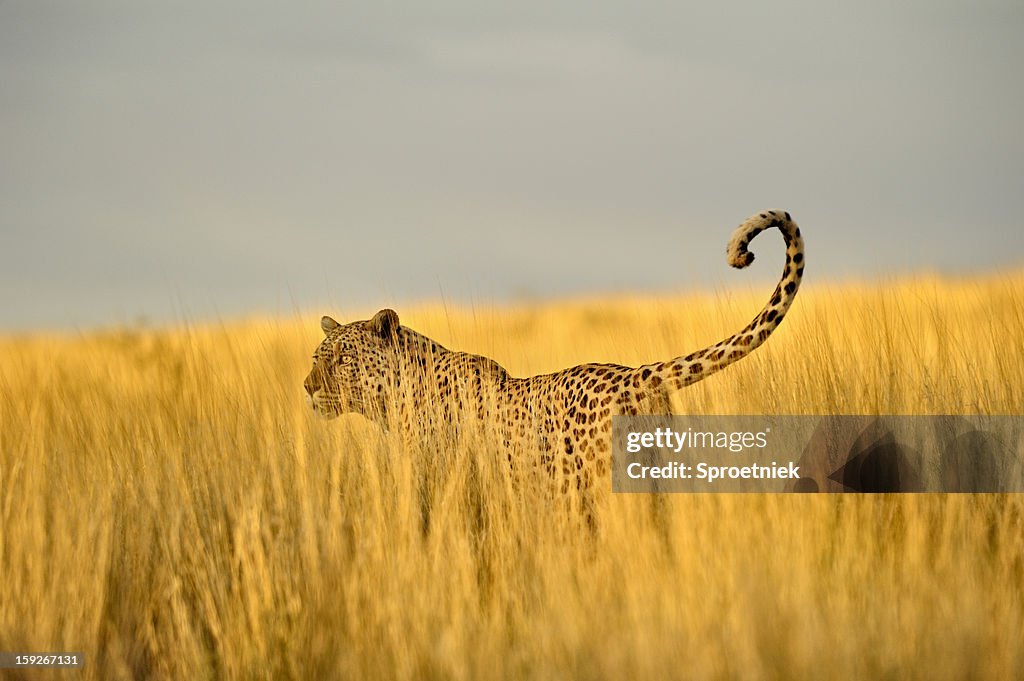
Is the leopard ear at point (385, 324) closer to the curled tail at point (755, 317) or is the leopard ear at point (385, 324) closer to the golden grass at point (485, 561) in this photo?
the golden grass at point (485, 561)

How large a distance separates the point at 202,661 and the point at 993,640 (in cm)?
306

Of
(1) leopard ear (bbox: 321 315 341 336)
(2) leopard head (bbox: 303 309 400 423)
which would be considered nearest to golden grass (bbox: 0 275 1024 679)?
(2) leopard head (bbox: 303 309 400 423)

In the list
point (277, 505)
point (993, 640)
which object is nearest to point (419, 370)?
point (277, 505)

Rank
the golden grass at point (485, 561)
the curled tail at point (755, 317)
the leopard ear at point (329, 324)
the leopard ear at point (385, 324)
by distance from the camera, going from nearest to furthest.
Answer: the golden grass at point (485, 561), the curled tail at point (755, 317), the leopard ear at point (385, 324), the leopard ear at point (329, 324)

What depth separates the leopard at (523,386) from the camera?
4.80 m

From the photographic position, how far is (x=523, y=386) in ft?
17.9

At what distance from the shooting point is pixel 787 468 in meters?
5.15

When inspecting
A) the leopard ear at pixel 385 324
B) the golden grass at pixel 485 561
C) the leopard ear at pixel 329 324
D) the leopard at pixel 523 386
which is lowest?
the golden grass at pixel 485 561

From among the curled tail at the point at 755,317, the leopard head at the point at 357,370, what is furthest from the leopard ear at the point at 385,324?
the curled tail at the point at 755,317

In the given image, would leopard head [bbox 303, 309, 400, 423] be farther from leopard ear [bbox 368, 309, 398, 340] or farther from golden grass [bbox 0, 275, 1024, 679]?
golden grass [bbox 0, 275, 1024, 679]

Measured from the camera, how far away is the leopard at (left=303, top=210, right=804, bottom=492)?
480cm

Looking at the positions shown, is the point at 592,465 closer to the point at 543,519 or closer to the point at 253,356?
the point at 543,519

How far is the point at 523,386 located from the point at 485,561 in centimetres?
104

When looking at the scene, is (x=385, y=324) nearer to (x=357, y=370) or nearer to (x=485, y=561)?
(x=357, y=370)
